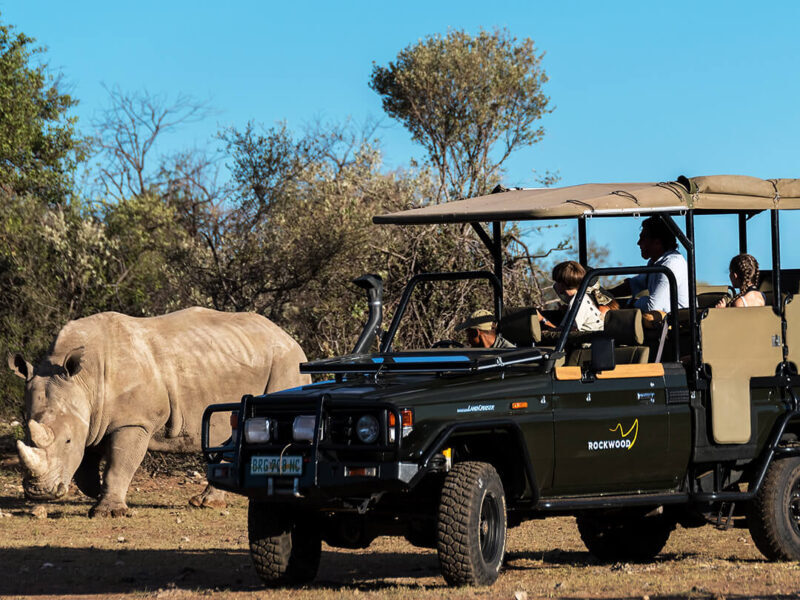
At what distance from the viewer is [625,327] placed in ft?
29.6

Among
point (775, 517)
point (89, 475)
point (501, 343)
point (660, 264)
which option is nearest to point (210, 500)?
point (89, 475)

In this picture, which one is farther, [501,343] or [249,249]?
[249,249]

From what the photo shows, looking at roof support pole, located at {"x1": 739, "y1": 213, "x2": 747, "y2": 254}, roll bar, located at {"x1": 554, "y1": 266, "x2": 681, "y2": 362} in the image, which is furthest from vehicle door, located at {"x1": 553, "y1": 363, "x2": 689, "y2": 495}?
roof support pole, located at {"x1": 739, "y1": 213, "x2": 747, "y2": 254}

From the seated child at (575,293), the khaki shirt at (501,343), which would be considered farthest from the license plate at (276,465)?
the seated child at (575,293)

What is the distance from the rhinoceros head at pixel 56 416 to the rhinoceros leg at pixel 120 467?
40cm

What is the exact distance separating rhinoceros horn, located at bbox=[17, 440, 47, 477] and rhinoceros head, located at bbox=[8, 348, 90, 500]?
2 centimetres

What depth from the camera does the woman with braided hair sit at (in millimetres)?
9977

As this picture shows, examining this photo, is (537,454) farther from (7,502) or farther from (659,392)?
(7,502)

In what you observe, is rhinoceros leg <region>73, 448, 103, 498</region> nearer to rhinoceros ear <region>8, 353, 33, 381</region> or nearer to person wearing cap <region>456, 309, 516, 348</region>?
rhinoceros ear <region>8, 353, 33, 381</region>

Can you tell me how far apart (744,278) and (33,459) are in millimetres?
7182

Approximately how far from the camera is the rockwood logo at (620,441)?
839 centimetres

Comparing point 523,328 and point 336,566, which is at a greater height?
point 523,328

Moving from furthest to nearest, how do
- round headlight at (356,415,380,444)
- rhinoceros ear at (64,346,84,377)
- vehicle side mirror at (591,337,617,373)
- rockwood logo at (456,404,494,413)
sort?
1. rhinoceros ear at (64,346,84,377)
2. vehicle side mirror at (591,337,617,373)
3. rockwood logo at (456,404,494,413)
4. round headlight at (356,415,380,444)

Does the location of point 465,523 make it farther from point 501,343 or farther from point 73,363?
point 73,363
